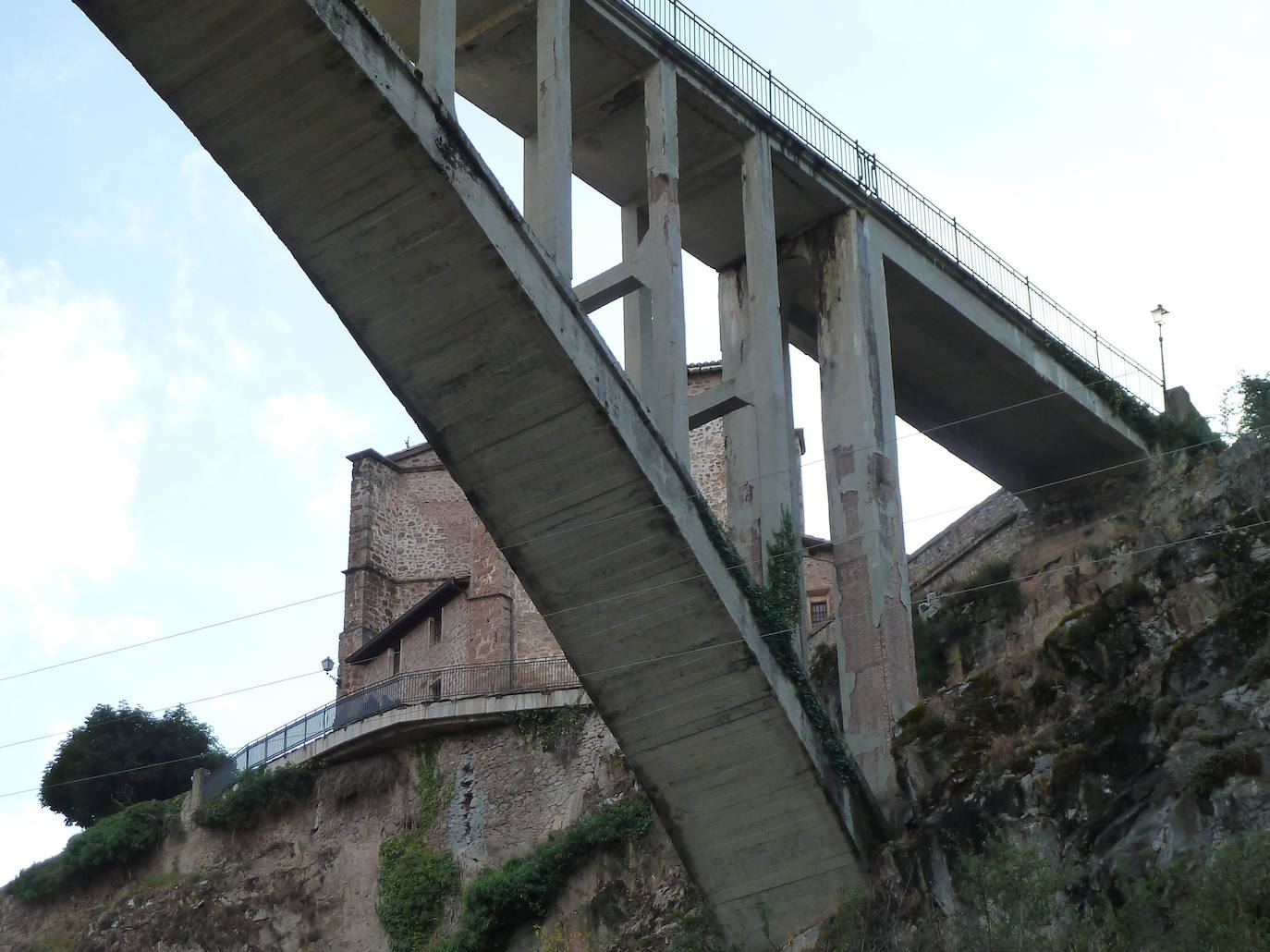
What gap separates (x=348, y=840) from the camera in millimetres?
25906

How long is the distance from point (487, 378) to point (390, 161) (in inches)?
79.0

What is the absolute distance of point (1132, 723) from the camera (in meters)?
14.8

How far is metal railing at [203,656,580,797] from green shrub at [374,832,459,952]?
105 inches

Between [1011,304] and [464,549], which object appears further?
[464,549]

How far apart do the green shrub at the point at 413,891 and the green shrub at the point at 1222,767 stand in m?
12.9

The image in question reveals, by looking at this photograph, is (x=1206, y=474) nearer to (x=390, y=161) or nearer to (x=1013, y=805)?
(x=1013, y=805)

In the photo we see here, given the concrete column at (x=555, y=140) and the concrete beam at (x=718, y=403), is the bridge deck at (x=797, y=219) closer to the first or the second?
the concrete column at (x=555, y=140)

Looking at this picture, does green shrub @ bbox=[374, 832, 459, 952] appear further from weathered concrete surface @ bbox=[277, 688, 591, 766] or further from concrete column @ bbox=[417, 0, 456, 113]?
concrete column @ bbox=[417, 0, 456, 113]

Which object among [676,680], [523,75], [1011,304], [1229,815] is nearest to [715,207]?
[523,75]

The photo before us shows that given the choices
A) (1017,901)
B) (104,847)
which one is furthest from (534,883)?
(1017,901)

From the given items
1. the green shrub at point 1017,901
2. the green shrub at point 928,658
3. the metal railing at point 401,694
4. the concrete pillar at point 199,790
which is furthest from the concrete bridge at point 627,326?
the concrete pillar at point 199,790

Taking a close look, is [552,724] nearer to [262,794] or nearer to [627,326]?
[262,794]

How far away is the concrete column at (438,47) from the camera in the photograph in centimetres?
1493

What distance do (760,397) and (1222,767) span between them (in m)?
6.28
